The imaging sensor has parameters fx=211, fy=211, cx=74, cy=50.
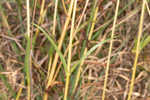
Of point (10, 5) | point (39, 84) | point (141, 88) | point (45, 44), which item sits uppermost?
point (10, 5)

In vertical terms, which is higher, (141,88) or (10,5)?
(10,5)

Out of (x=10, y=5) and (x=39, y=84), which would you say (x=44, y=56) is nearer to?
(x=39, y=84)

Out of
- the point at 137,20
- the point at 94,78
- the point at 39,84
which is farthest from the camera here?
the point at 137,20

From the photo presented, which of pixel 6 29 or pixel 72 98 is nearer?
pixel 72 98

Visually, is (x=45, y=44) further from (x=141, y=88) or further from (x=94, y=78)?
(x=141, y=88)

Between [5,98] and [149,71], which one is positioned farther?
[149,71]

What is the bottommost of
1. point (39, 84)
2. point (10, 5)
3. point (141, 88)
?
point (141, 88)

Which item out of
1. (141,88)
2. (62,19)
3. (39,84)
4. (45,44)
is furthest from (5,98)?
(141,88)

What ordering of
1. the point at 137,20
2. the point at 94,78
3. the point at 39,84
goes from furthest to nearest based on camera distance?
the point at 137,20 → the point at 94,78 → the point at 39,84

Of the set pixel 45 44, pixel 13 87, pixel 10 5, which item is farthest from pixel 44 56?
pixel 10 5
